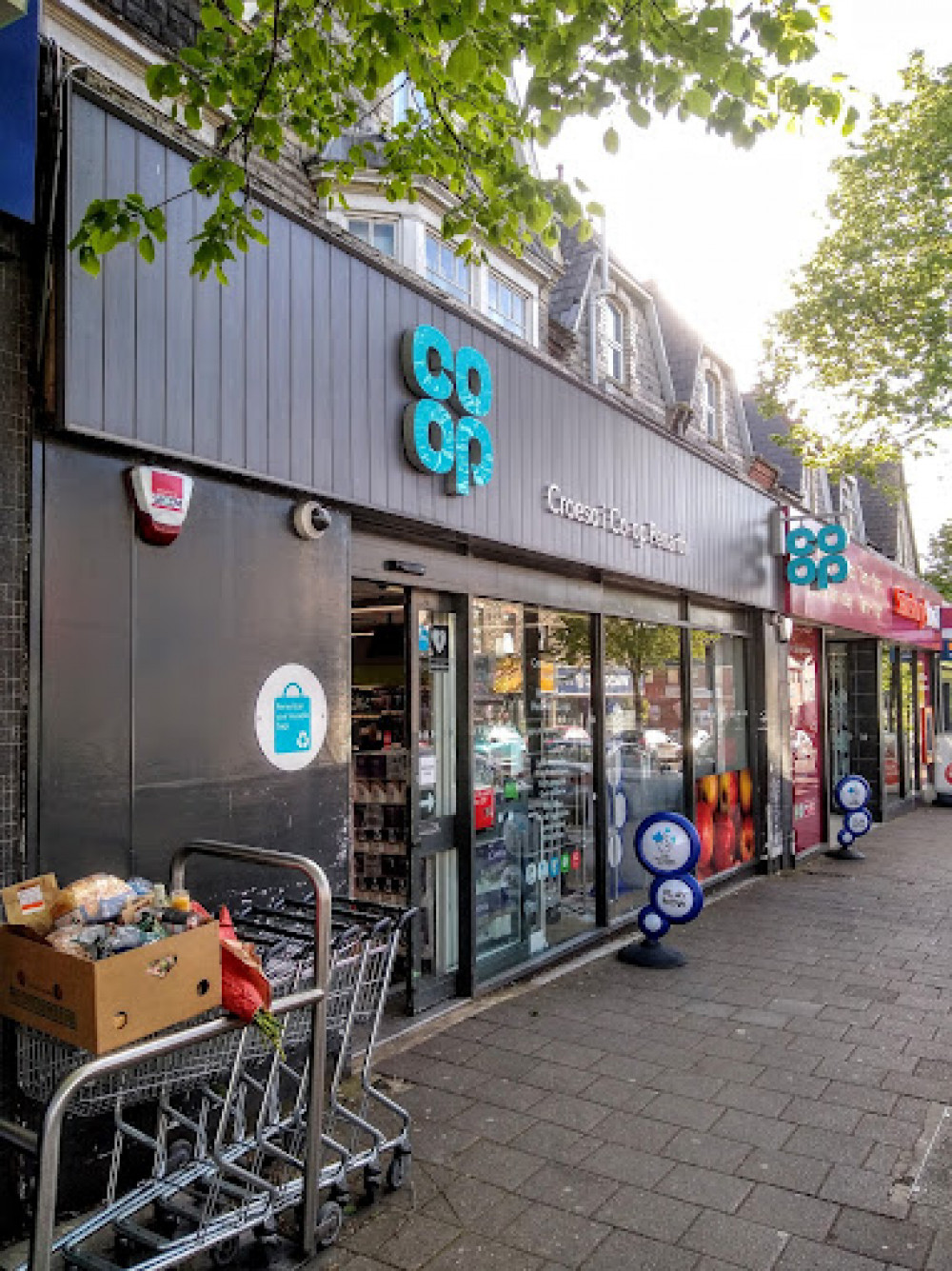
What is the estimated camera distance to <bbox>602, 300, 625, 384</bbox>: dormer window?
1090 centimetres

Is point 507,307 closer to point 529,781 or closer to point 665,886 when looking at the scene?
point 529,781

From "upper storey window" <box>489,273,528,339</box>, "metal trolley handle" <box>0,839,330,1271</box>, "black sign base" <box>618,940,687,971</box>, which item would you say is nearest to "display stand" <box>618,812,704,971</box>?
"black sign base" <box>618,940,687,971</box>

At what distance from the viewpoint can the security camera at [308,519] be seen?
14.7ft

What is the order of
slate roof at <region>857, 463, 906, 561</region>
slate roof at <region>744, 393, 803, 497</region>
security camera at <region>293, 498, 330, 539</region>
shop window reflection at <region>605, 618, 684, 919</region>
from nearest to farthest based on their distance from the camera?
security camera at <region>293, 498, 330, 539</region>
shop window reflection at <region>605, 618, 684, 919</region>
slate roof at <region>744, 393, 803, 497</region>
slate roof at <region>857, 463, 906, 561</region>

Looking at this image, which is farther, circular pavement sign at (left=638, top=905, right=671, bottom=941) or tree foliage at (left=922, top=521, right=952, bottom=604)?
tree foliage at (left=922, top=521, right=952, bottom=604)

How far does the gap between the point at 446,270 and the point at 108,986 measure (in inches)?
266

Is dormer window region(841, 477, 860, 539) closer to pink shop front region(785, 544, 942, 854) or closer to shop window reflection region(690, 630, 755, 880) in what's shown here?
pink shop front region(785, 544, 942, 854)

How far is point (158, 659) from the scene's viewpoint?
12.3 feet

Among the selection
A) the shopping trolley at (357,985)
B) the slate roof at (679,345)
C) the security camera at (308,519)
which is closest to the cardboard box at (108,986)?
the shopping trolley at (357,985)

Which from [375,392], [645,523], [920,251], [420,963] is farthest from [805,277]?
[420,963]

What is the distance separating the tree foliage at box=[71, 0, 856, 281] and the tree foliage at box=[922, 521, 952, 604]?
28.2 m

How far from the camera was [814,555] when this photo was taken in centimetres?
1086

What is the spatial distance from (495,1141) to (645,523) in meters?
5.21

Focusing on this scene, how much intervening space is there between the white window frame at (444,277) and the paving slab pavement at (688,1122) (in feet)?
17.6
